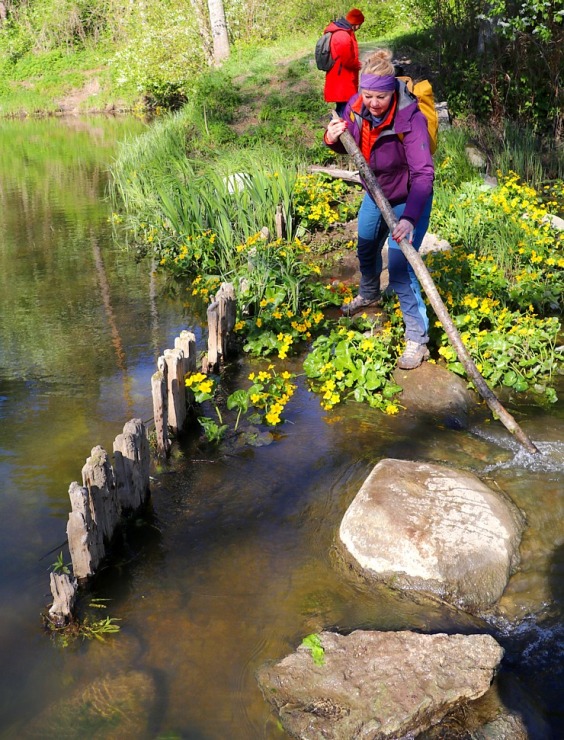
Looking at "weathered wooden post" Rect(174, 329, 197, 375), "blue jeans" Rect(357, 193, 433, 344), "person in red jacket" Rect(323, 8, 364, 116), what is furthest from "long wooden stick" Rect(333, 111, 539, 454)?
"weathered wooden post" Rect(174, 329, 197, 375)

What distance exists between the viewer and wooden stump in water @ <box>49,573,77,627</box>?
10.1 feet

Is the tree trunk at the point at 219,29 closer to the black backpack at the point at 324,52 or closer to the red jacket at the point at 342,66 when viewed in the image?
the red jacket at the point at 342,66

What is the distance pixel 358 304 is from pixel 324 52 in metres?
2.18

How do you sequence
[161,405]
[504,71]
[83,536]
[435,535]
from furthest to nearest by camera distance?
[504,71]
[161,405]
[435,535]
[83,536]

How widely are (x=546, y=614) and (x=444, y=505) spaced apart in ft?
2.38

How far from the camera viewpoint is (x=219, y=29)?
63.1 ft

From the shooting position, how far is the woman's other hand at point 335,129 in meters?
4.54

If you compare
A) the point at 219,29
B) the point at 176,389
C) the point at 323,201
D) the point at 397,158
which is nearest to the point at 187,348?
the point at 176,389

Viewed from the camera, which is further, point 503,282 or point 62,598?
point 503,282

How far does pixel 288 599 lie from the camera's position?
11.0ft

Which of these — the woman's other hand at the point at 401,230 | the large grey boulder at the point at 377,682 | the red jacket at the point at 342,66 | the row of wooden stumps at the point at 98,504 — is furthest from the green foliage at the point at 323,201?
the large grey boulder at the point at 377,682

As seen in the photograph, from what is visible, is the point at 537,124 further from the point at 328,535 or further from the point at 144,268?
the point at 328,535

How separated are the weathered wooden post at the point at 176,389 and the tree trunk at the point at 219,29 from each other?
17.2 meters

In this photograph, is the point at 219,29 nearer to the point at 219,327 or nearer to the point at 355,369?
the point at 219,327
